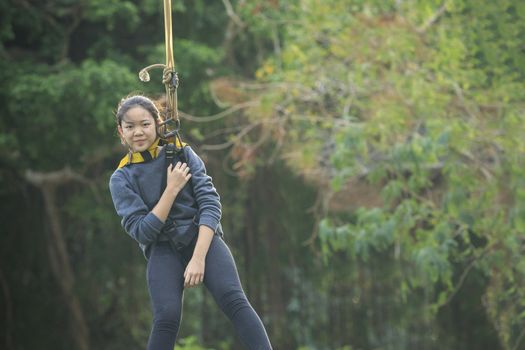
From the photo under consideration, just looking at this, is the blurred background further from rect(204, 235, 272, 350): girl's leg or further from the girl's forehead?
rect(204, 235, 272, 350): girl's leg

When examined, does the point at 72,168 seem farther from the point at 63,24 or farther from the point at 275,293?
the point at 275,293

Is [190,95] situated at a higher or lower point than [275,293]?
higher

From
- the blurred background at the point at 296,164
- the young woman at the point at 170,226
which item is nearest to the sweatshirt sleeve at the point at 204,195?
the young woman at the point at 170,226

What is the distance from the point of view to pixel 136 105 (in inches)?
118

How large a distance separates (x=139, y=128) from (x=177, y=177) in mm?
175

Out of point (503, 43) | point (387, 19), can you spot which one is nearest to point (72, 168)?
point (387, 19)

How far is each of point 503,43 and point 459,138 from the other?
0.77 meters

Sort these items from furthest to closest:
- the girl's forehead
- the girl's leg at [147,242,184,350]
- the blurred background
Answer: the blurred background
the girl's forehead
the girl's leg at [147,242,184,350]

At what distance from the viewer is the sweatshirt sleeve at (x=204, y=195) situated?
9.73 feet

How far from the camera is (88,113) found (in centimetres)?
846

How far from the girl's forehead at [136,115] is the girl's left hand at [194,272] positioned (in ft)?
1.38

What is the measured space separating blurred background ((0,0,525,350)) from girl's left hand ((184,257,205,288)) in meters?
2.54

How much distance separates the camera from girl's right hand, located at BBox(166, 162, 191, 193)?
9.71 ft

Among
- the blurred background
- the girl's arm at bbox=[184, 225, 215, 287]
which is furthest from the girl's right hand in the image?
the blurred background
